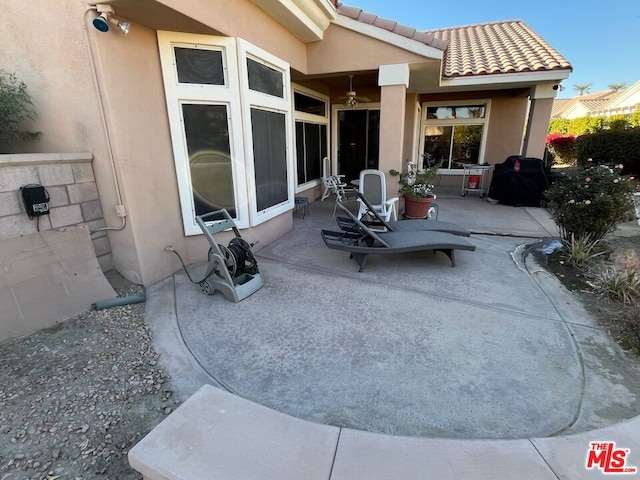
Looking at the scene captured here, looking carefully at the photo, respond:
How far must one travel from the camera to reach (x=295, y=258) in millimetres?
4879

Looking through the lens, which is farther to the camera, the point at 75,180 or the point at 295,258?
the point at 295,258

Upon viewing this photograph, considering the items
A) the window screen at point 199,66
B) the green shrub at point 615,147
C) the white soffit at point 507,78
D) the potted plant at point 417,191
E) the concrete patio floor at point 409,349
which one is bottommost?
the concrete patio floor at point 409,349

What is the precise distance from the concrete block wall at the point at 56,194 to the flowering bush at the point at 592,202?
610cm

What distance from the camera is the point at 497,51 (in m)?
8.99

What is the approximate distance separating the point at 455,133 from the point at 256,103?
26.7 feet

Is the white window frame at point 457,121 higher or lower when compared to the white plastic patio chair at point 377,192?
higher

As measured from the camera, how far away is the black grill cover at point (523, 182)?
791cm

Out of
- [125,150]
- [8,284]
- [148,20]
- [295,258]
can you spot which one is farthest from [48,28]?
[295,258]

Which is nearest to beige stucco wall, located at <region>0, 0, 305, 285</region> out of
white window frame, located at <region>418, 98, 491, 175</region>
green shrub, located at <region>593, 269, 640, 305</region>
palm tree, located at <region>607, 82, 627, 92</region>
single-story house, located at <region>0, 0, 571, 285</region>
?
single-story house, located at <region>0, 0, 571, 285</region>

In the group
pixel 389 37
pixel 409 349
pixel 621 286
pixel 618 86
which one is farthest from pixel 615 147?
pixel 618 86

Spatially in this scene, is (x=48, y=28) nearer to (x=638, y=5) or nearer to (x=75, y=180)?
(x=75, y=180)

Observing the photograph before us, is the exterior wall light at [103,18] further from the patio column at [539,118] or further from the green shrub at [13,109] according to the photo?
the patio column at [539,118]

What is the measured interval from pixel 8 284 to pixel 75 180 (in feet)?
3.90

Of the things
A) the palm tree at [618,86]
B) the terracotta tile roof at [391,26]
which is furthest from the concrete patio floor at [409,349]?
the palm tree at [618,86]
